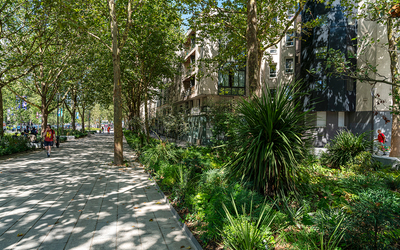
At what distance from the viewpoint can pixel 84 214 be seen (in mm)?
5430

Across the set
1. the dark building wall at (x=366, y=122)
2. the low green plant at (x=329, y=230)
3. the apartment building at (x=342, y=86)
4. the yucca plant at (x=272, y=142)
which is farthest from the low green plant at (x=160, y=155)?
the dark building wall at (x=366, y=122)

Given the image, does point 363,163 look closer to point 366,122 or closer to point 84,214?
point 84,214

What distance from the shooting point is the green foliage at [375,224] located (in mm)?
2992

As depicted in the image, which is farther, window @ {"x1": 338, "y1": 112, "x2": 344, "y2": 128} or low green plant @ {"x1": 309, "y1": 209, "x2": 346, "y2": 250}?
window @ {"x1": 338, "y1": 112, "x2": 344, "y2": 128}

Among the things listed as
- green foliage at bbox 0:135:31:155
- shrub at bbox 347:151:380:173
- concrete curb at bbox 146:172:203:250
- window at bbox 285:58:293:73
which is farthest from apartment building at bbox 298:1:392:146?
green foliage at bbox 0:135:31:155

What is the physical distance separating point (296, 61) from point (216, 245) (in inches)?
1180

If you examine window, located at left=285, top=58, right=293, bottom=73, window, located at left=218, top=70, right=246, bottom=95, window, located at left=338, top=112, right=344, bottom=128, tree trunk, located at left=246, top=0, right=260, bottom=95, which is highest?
window, located at left=285, top=58, right=293, bottom=73

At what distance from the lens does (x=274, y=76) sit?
3042cm

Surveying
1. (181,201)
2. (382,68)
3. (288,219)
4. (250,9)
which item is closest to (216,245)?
(288,219)

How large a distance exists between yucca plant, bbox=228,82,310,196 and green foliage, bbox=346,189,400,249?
4.69 ft

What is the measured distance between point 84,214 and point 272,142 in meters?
4.00

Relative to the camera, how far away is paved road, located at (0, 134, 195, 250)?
4203mm

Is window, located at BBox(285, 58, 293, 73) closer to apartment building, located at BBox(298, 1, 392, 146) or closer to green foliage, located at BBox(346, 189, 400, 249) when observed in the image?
apartment building, located at BBox(298, 1, 392, 146)

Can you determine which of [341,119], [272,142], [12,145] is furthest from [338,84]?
[12,145]
